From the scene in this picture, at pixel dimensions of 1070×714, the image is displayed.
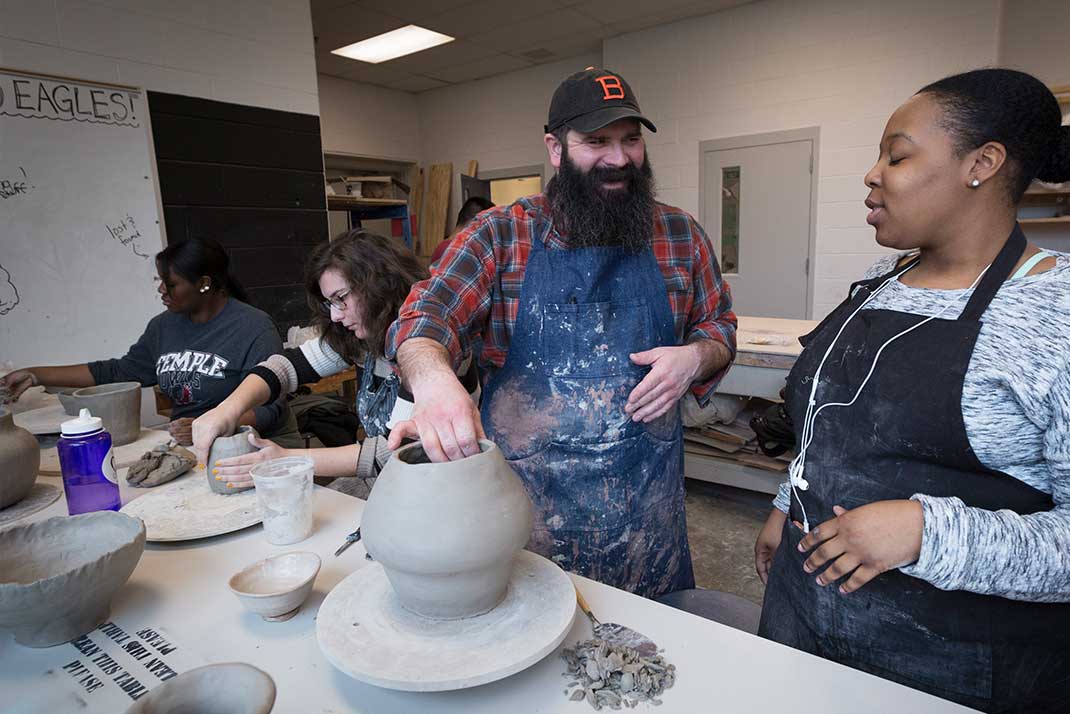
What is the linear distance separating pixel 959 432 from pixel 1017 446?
80mm

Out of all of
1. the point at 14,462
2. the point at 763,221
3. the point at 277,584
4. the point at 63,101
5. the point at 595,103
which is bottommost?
the point at 277,584

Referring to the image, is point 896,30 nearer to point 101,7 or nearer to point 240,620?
point 101,7

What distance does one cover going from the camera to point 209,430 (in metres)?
1.68

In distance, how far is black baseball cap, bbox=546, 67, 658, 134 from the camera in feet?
4.83

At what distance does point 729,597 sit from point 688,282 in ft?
2.72

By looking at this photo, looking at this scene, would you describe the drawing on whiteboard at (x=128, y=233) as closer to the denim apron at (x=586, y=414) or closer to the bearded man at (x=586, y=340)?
the bearded man at (x=586, y=340)

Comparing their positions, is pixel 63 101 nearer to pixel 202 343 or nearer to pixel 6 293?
pixel 6 293

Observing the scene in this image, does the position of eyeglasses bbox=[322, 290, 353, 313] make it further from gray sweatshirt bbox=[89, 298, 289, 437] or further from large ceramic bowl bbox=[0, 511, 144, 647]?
large ceramic bowl bbox=[0, 511, 144, 647]

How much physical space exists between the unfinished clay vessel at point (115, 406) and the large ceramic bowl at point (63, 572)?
0.94m

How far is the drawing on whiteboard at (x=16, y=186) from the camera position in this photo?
2.91m

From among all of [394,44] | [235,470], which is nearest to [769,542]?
[235,470]

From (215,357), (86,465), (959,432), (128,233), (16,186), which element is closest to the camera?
(959,432)

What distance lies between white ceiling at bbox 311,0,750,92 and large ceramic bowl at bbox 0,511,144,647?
478 centimetres

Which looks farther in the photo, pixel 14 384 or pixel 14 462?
pixel 14 384
